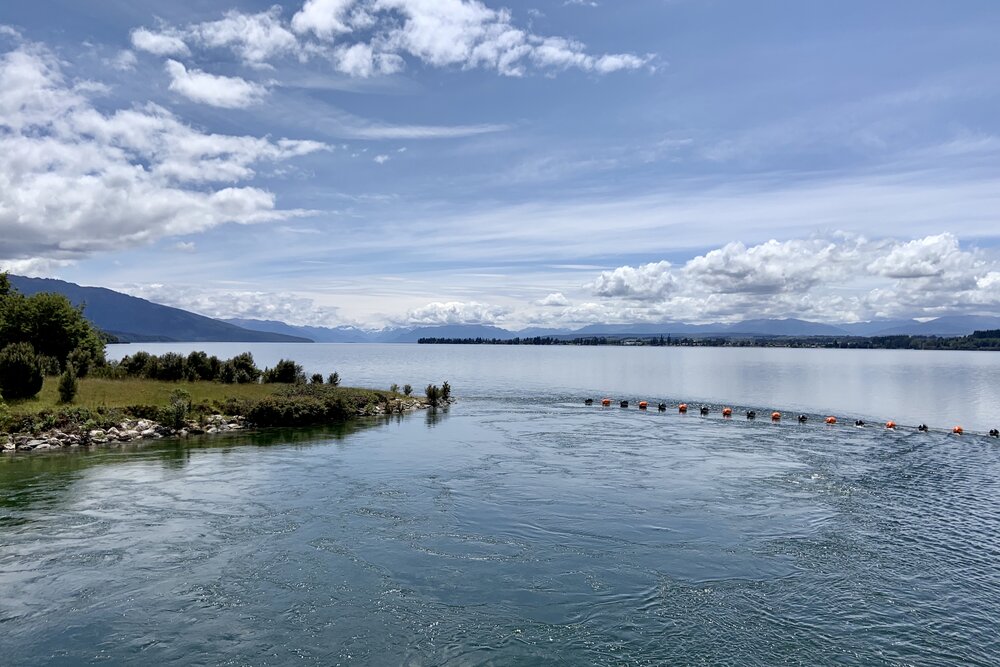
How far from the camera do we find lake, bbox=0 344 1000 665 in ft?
52.9

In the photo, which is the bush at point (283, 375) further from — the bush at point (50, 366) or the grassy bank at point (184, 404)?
the bush at point (50, 366)

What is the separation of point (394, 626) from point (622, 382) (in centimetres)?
10831

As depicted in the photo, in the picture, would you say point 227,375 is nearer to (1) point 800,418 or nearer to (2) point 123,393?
(2) point 123,393

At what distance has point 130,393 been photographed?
54.3 m

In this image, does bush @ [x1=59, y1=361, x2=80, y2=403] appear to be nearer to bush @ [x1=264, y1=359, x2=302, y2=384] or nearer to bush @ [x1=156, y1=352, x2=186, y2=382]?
bush @ [x1=156, y1=352, x2=186, y2=382]

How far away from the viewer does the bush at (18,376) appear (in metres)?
45.9

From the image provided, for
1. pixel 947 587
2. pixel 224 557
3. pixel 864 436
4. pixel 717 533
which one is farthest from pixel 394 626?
pixel 864 436

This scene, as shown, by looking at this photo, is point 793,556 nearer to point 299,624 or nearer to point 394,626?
point 394,626

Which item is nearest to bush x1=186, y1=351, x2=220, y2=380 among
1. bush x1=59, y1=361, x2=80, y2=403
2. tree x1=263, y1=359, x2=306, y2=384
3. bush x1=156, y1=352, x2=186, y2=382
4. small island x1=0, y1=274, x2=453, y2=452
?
small island x1=0, y1=274, x2=453, y2=452

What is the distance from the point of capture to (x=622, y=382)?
122 meters

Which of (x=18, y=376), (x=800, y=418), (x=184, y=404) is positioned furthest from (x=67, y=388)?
(x=800, y=418)

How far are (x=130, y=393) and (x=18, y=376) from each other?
28.8 feet

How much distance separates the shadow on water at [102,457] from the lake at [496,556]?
30 cm

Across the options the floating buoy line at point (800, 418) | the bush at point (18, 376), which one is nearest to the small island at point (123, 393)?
the bush at point (18, 376)
